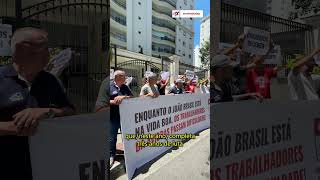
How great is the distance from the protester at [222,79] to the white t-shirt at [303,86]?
0.68 m

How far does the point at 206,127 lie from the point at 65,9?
28.4 feet

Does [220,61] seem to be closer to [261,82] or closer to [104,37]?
[261,82]

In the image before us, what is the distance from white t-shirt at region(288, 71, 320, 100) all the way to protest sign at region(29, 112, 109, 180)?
1.52m

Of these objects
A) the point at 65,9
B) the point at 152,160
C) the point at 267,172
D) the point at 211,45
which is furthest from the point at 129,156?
the point at 65,9

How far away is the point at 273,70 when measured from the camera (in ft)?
9.82

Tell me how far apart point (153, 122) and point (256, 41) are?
3.96 meters

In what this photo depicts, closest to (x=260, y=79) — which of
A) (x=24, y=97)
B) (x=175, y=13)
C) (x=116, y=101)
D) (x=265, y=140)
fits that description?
(x=265, y=140)

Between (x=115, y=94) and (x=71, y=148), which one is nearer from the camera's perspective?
(x=71, y=148)

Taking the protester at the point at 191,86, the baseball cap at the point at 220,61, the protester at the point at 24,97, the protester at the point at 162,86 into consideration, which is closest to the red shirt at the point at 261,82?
the baseball cap at the point at 220,61

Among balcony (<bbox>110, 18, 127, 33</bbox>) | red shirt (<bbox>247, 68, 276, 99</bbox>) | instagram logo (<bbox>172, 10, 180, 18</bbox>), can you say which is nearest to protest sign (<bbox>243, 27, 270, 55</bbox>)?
red shirt (<bbox>247, 68, 276, 99</bbox>)

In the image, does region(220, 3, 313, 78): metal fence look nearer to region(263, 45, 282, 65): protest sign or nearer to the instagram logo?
region(263, 45, 282, 65): protest sign

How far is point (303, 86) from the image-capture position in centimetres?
331

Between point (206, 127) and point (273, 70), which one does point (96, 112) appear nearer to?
point (273, 70)

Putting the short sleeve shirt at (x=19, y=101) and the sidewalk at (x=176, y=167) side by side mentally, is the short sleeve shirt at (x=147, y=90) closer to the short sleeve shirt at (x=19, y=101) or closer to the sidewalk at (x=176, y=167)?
the sidewalk at (x=176, y=167)
